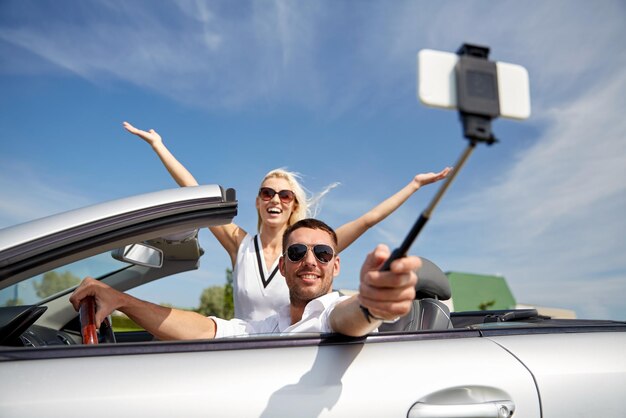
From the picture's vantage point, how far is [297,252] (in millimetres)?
2289

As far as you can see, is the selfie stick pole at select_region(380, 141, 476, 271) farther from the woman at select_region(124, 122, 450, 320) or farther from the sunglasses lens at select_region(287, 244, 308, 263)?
the woman at select_region(124, 122, 450, 320)

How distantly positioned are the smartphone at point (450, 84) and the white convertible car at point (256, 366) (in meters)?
0.86

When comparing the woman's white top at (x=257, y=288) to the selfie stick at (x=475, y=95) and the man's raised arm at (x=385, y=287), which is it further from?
the selfie stick at (x=475, y=95)

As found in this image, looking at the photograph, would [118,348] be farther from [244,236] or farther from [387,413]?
[244,236]

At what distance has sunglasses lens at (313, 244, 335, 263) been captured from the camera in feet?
7.48

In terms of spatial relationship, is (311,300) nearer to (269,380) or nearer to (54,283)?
(269,380)

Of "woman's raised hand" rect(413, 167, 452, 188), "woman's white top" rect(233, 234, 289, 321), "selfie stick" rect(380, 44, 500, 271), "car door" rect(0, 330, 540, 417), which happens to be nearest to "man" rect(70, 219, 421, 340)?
"car door" rect(0, 330, 540, 417)

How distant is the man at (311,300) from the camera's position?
1.25 metres

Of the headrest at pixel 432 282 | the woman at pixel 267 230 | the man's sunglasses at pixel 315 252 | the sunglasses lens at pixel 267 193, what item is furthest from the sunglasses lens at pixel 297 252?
the sunglasses lens at pixel 267 193

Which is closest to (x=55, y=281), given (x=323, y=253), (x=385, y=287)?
(x=323, y=253)

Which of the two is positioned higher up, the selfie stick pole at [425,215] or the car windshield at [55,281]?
Result: the car windshield at [55,281]

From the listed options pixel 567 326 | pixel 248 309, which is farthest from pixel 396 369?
pixel 248 309

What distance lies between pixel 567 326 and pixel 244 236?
86.1 inches

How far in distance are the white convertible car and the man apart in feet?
0.60
